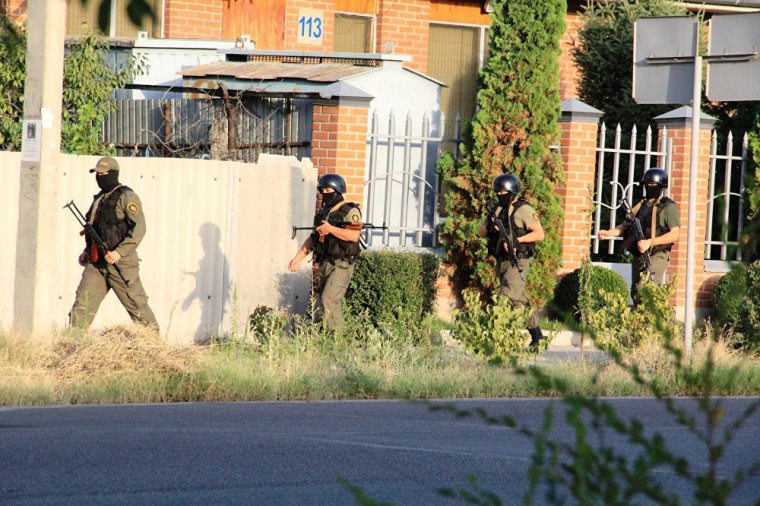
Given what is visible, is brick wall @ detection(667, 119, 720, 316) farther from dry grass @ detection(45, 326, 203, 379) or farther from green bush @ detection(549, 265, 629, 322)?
dry grass @ detection(45, 326, 203, 379)

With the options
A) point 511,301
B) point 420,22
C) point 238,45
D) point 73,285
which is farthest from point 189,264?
point 420,22

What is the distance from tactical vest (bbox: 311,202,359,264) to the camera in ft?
39.4

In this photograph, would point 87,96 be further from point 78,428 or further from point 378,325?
point 78,428

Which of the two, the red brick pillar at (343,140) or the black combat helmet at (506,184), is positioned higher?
the red brick pillar at (343,140)

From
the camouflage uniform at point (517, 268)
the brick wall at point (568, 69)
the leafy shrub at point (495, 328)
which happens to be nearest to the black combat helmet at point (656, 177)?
the camouflage uniform at point (517, 268)

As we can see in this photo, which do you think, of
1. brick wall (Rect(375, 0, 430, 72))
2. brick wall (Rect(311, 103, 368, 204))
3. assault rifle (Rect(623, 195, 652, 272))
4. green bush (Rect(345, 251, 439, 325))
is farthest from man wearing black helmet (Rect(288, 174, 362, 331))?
brick wall (Rect(375, 0, 430, 72))

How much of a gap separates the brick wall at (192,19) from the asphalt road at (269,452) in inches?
428

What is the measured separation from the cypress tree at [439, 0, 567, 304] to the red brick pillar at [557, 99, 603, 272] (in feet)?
0.83

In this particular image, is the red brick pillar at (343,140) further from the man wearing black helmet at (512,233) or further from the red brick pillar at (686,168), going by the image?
the red brick pillar at (686,168)

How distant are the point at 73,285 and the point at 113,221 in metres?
1.48

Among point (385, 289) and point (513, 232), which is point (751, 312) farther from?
point (385, 289)

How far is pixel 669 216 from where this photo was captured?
13.4m

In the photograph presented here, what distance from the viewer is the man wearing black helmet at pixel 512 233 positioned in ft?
41.6

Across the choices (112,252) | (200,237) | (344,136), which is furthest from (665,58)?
(112,252)
